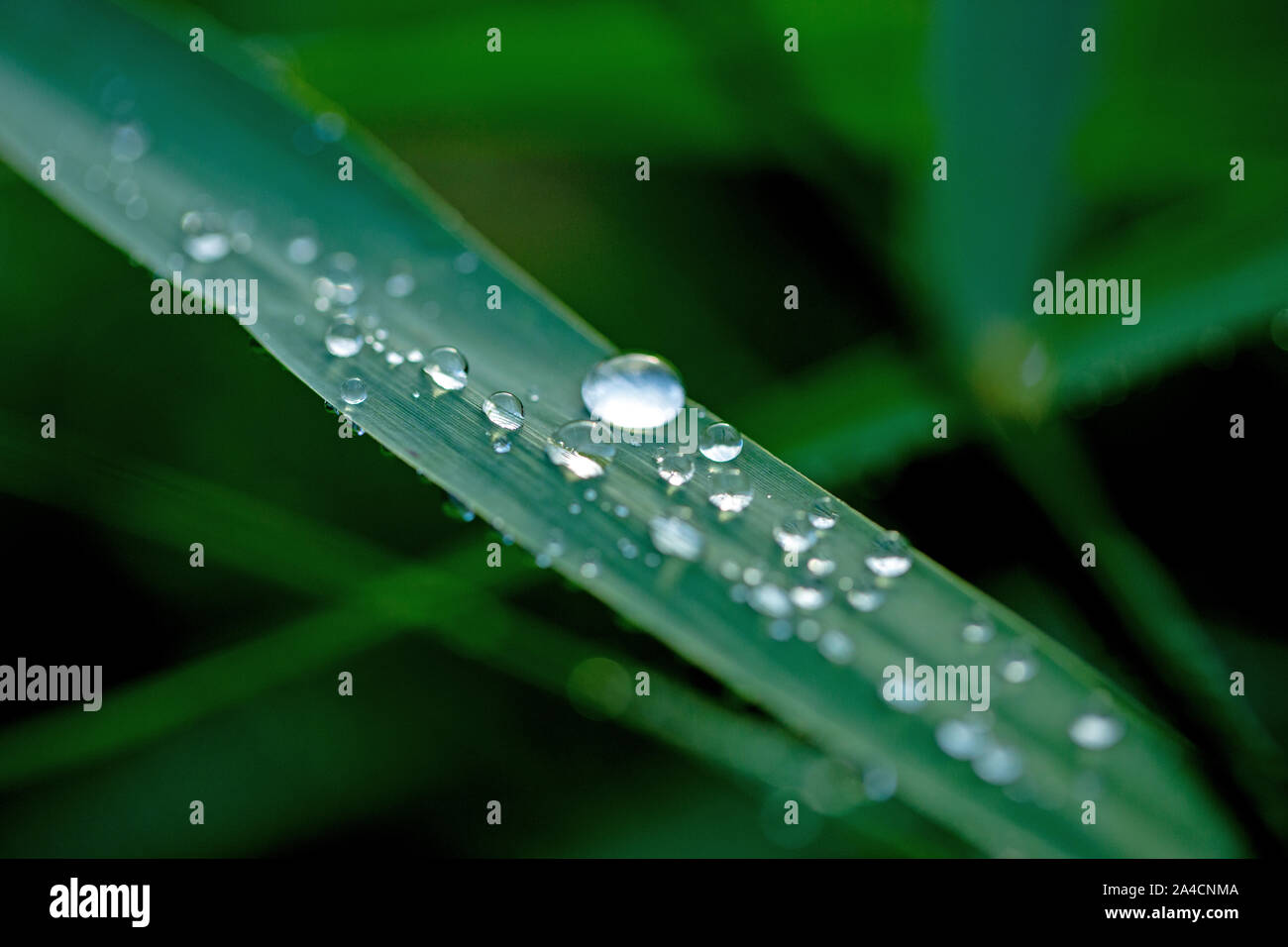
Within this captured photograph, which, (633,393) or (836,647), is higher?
(633,393)

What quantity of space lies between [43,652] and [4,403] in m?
0.43

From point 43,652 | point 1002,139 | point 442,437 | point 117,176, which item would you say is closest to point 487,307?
point 442,437

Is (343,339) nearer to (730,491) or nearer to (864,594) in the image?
(730,491)

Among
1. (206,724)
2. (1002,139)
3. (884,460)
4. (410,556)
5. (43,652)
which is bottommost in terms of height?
(206,724)

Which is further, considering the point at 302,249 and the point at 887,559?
the point at 302,249

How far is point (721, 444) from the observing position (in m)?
0.71

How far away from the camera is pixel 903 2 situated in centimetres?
133

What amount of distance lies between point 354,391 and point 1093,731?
694mm

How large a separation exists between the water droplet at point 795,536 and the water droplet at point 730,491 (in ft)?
0.12

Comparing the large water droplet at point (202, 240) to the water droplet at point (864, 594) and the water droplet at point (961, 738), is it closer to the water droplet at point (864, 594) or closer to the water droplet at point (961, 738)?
the water droplet at point (864, 594)

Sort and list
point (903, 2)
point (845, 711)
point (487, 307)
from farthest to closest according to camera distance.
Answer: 1. point (903, 2)
2. point (487, 307)
3. point (845, 711)

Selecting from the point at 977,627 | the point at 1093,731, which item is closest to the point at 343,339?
the point at 977,627

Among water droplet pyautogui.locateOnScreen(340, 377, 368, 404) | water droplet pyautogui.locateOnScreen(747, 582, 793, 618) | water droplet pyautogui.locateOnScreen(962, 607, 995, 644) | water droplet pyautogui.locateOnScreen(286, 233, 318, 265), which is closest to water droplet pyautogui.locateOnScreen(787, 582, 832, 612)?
water droplet pyautogui.locateOnScreen(747, 582, 793, 618)

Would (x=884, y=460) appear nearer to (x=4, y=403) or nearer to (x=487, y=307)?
(x=487, y=307)
